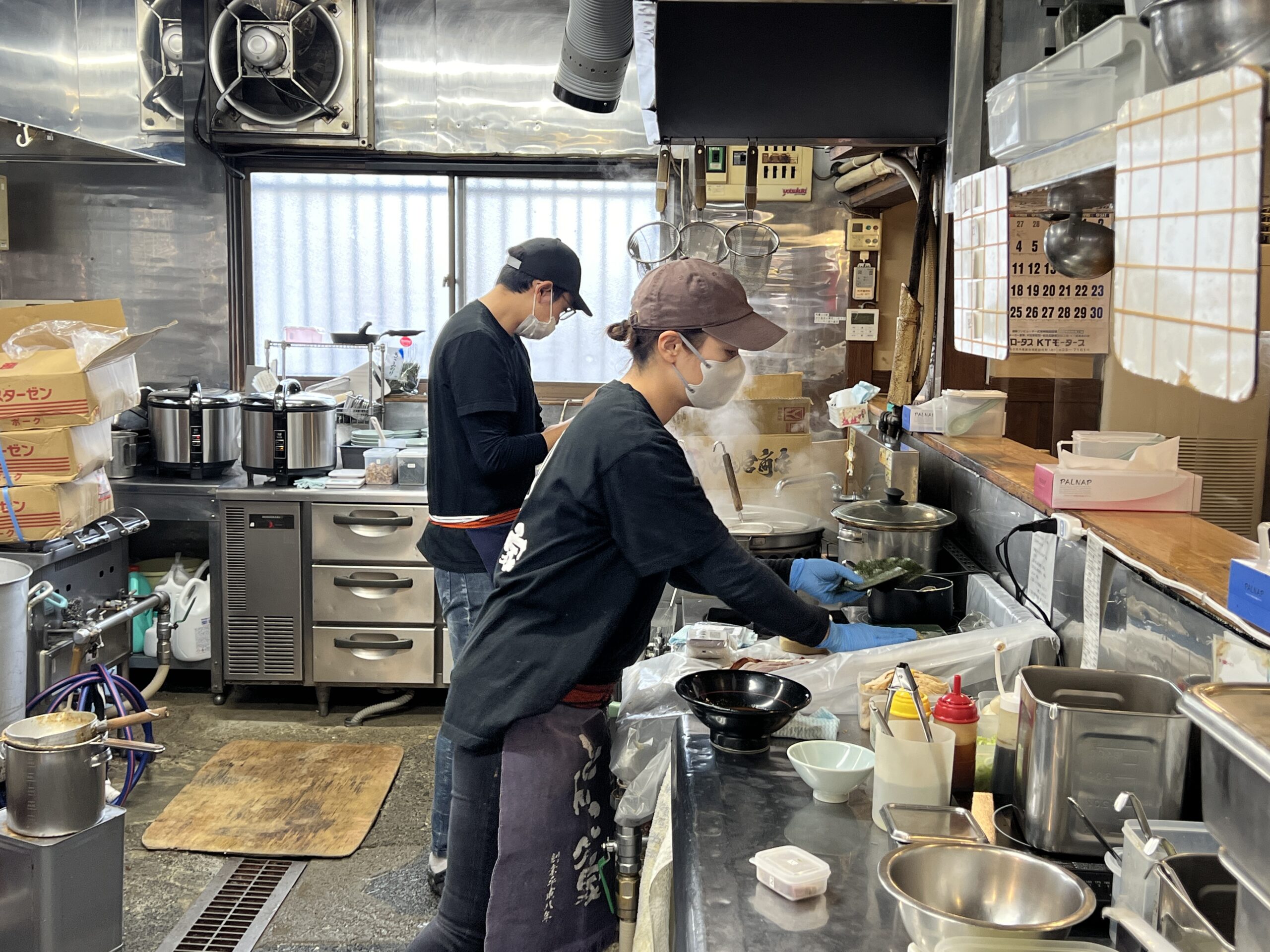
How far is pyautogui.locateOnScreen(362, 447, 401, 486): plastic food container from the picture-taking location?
4.58 meters

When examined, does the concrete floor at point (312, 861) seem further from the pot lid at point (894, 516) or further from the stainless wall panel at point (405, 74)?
the stainless wall panel at point (405, 74)

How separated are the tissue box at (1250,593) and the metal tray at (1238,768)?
0.46m

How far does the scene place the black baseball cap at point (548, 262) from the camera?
3.04m

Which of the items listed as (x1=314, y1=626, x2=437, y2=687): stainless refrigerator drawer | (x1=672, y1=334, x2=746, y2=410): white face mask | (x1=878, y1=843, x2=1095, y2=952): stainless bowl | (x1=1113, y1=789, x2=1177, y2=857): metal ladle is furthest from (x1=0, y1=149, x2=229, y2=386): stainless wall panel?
(x1=1113, y1=789, x2=1177, y2=857): metal ladle

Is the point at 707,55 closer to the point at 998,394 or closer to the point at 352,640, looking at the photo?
the point at 998,394

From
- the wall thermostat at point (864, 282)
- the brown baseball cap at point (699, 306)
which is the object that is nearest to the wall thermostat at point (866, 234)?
the wall thermostat at point (864, 282)

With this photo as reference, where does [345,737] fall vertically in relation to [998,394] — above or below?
below

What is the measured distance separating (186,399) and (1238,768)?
4541mm

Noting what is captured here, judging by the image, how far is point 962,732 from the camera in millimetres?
1635

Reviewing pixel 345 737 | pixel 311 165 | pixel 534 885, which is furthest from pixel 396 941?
pixel 311 165

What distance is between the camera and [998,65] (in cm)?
273

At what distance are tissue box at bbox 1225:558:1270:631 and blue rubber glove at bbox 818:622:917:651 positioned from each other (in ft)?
2.83

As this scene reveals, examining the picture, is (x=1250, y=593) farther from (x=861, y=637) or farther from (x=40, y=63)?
(x=40, y=63)

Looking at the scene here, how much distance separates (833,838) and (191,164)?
15.7 ft
